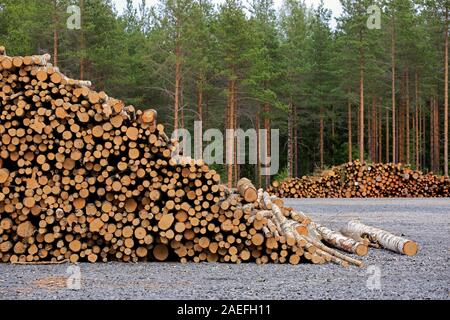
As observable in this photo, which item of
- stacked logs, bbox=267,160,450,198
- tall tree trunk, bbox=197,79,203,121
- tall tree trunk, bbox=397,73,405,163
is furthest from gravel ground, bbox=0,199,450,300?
tall tree trunk, bbox=397,73,405,163

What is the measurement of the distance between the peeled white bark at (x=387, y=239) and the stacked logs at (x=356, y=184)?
1461cm

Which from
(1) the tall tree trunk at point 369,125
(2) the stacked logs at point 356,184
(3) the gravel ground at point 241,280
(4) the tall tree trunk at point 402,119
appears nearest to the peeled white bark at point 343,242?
(3) the gravel ground at point 241,280

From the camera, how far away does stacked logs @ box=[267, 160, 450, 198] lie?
84.6 feet

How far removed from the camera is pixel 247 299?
6.10 metres

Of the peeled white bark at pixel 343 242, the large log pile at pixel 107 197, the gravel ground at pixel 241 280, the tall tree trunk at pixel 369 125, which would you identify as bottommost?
the gravel ground at pixel 241 280

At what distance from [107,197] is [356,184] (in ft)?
60.4

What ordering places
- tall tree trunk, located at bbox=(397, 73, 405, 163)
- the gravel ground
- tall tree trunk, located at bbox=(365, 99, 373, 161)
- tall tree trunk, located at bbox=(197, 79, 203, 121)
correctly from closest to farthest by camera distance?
the gravel ground → tall tree trunk, located at bbox=(197, 79, 203, 121) → tall tree trunk, located at bbox=(397, 73, 405, 163) → tall tree trunk, located at bbox=(365, 99, 373, 161)

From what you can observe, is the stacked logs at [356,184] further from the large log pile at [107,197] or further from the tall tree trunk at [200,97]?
the large log pile at [107,197]

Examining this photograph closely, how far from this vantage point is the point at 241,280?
7207mm

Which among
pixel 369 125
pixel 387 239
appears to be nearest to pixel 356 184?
pixel 387 239

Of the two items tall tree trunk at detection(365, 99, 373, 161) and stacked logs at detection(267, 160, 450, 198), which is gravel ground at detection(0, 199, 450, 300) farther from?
tall tree trunk at detection(365, 99, 373, 161)

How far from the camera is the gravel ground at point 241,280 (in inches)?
250

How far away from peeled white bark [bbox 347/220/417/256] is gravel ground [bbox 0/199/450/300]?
0.48ft
